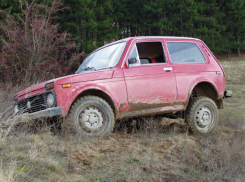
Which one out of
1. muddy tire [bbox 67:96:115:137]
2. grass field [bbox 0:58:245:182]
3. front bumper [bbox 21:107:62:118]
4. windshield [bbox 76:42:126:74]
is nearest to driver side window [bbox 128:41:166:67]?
windshield [bbox 76:42:126:74]

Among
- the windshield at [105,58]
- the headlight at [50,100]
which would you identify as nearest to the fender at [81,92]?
the headlight at [50,100]

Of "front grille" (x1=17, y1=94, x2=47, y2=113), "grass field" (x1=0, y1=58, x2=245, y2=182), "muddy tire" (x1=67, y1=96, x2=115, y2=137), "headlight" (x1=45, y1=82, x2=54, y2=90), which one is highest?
"headlight" (x1=45, y1=82, x2=54, y2=90)

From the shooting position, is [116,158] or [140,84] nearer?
[116,158]

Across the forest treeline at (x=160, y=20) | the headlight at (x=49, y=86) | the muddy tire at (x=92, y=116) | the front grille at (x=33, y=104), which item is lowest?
the muddy tire at (x=92, y=116)

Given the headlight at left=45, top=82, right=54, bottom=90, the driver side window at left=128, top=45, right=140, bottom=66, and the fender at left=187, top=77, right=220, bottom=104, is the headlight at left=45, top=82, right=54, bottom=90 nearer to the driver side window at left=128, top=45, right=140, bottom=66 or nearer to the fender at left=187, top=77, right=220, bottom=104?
the driver side window at left=128, top=45, right=140, bottom=66

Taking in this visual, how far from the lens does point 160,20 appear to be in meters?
31.0

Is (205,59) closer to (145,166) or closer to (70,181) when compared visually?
(145,166)

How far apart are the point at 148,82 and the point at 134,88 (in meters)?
0.32

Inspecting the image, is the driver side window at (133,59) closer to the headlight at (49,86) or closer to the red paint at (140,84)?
the red paint at (140,84)

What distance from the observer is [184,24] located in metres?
30.2

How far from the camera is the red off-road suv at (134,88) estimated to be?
4625 millimetres

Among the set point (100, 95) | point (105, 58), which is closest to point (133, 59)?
point (105, 58)

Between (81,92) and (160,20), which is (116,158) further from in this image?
(160,20)

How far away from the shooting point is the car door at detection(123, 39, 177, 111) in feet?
16.8
